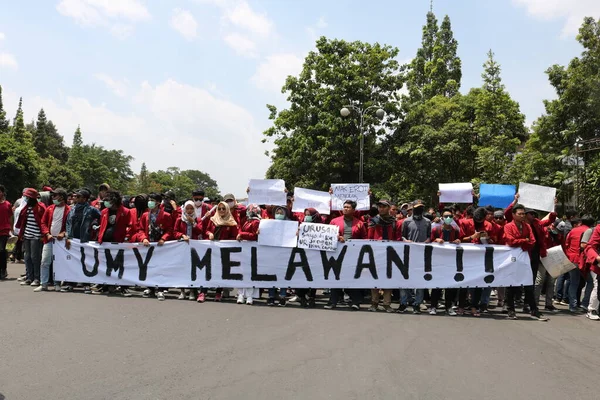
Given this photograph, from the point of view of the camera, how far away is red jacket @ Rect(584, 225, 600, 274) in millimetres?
9109

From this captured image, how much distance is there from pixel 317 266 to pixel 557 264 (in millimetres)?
4630

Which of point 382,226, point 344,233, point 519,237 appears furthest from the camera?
point 344,233

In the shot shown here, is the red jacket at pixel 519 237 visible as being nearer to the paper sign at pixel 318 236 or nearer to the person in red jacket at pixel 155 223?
the paper sign at pixel 318 236

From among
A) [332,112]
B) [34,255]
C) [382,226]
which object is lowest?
[34,255]

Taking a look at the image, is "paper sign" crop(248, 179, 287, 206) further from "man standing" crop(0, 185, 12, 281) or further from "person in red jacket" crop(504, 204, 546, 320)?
"man standing" crop(0, 185, 12, 281)

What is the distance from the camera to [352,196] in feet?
35.3

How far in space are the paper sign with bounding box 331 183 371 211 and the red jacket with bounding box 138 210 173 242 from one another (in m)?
3.43

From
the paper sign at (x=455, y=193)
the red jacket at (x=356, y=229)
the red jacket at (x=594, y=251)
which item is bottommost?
the red jacket at (x=594, y=251)

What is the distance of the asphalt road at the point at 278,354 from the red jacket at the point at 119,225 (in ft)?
5.88

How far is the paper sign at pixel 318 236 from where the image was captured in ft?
30.9

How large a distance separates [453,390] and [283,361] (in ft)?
5.98

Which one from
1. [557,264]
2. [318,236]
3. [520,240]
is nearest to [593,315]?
[557,264]

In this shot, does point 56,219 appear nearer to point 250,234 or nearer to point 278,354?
point 250,234

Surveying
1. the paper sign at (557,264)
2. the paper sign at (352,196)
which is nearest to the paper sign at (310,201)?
the paper sign at (352,196)
